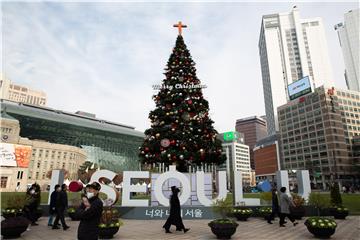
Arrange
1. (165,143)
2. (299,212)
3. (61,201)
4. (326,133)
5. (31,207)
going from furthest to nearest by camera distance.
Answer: (326,133) < (165,143) < (299,212) < (31,207) < (61,201)

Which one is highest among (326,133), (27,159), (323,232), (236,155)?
(236,155)

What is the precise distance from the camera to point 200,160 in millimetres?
21250

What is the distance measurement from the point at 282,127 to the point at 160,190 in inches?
4702

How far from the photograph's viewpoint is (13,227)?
10.2 m

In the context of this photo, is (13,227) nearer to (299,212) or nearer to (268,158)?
(299,212)

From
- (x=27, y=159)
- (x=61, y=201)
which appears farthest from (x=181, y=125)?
(x=27, y=159)

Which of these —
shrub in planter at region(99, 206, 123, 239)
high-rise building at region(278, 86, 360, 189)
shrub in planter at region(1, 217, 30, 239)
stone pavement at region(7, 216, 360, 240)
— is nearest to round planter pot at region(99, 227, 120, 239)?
shrub in planter at region(99, 206, 123, 239)

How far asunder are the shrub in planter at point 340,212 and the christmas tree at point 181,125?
9053 mm

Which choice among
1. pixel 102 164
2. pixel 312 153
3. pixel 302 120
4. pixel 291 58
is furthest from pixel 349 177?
pixel 102 164

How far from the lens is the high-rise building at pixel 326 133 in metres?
98.1

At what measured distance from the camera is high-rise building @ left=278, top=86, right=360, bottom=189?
98062 mm

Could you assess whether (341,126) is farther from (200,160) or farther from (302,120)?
(200,160)

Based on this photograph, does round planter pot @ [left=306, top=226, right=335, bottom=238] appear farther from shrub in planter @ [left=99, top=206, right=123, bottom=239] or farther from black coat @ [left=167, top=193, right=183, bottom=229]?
shrub in planter @ [left=99, top=206, right=123, bottom=239]

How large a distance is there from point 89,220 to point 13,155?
2932 inches
